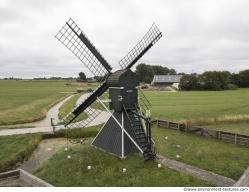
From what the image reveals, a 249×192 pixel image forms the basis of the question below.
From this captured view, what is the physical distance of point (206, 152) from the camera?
20.1 meters

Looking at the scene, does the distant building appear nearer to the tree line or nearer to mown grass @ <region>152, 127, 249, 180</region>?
the tree line

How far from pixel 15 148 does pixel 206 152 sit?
13257 mm

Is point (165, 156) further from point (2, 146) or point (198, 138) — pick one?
point (2, 146)

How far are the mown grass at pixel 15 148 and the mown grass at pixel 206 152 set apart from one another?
9281 mm

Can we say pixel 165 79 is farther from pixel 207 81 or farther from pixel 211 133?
pixel 211 133

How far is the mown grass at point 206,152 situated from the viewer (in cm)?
1694

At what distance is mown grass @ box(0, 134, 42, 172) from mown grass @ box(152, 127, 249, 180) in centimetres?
928

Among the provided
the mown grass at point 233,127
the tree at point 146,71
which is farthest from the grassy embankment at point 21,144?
the tree at point 146,71

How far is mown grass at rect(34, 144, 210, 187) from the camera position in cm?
1502

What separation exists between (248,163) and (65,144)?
13360mm

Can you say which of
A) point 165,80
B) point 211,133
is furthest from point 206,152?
point 165,80

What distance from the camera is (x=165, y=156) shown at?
63.5ft

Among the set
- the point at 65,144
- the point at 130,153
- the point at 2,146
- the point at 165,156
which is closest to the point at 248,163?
the point at 165,156

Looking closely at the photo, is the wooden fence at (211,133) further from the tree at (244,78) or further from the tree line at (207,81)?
the tree at (244,78)
